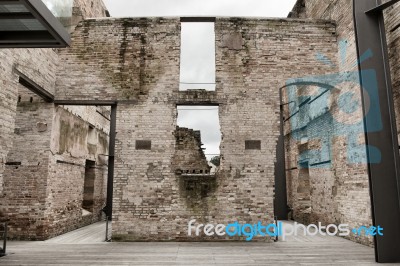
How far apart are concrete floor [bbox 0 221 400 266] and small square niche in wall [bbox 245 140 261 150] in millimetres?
2286

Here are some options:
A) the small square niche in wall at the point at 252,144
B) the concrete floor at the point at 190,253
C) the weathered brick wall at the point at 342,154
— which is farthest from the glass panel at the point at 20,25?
the weathered brick wall at the point at 342,154

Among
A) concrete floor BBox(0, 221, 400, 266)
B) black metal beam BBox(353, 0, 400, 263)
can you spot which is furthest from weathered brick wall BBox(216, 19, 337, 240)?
black metal beam BBox(353, 0, 400, 263)

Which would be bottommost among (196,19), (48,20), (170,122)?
(170,122)

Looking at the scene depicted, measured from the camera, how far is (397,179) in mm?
5285

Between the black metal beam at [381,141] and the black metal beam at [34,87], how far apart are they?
22.8ft

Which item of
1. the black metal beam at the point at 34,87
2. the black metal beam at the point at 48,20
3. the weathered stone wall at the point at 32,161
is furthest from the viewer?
the weathered stone wall at the point at 32,161

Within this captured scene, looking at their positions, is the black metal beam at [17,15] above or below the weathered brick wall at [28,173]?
above

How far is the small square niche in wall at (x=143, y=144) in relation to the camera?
7734mm

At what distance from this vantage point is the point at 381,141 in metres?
5.40

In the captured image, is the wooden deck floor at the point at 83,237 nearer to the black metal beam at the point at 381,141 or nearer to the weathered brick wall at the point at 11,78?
the weathered brick wall at the point at 11,78

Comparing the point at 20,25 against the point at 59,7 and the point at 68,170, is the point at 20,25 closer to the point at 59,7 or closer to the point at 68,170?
the point at 59,7

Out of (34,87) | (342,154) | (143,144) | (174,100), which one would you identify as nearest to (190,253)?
(143,144)

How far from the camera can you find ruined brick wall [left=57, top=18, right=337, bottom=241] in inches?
295

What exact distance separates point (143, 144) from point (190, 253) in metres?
2.97
